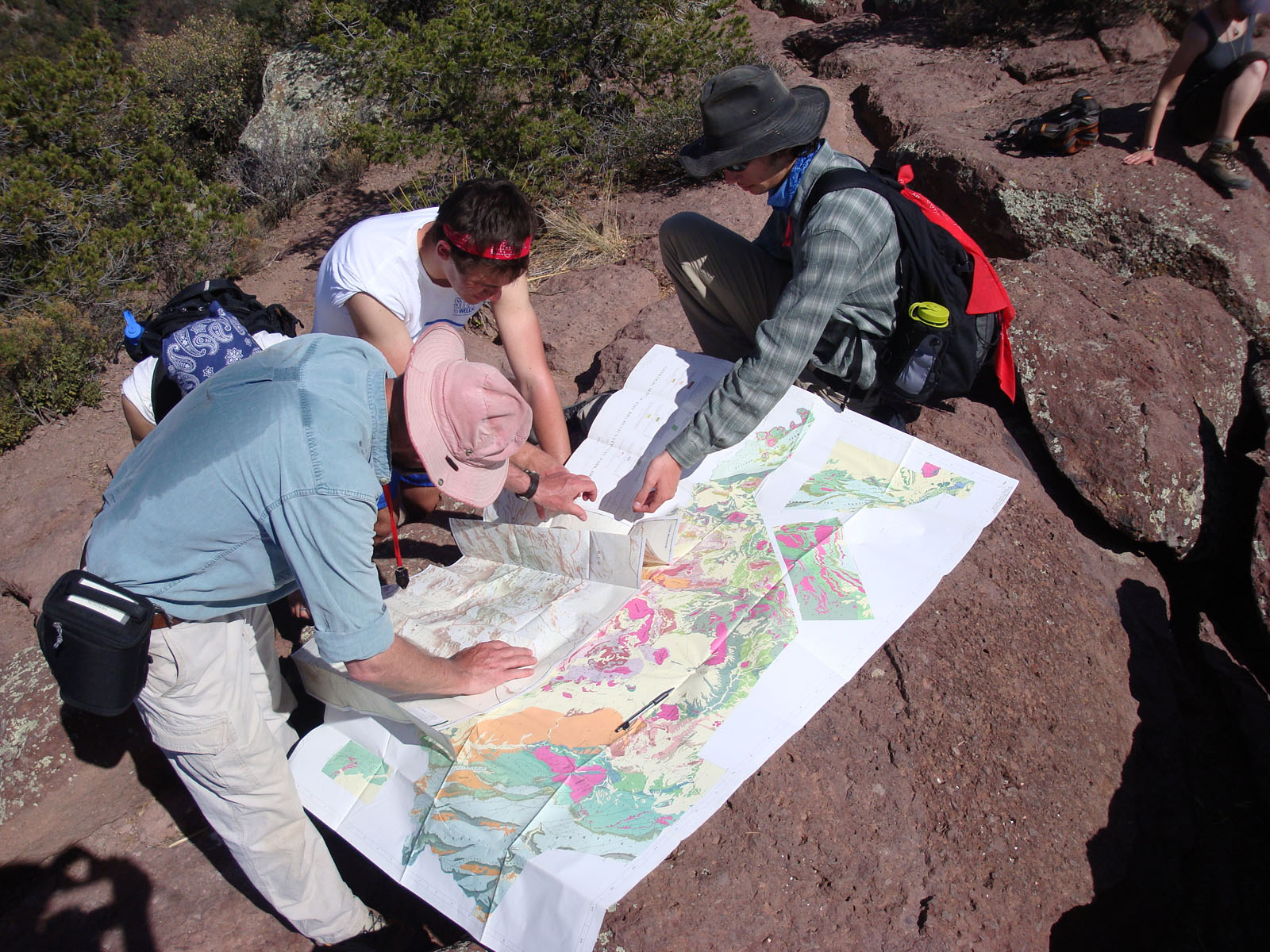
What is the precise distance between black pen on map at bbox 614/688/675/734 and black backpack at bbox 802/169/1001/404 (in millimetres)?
1249

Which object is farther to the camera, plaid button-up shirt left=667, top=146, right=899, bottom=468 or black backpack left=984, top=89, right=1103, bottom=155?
black backpack left=984, top=89, right=1103, bottom=155

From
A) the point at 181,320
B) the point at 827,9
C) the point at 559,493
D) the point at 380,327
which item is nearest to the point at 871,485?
the point at 559,493

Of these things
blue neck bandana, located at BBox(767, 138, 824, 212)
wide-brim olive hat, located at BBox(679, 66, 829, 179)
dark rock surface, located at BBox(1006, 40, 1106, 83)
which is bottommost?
dark rock surface, located at BBox(1006, 40, 1106, 83)

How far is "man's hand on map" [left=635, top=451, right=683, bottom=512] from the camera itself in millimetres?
2129

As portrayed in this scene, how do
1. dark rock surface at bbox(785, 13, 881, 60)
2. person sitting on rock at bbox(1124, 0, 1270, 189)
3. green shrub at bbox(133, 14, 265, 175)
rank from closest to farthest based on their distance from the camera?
person sitting on rock at bbox(1124, 0, 1270, 189), dark rock surface at bbox(785, 13, 881, 60), green shrub at bbox(133, 14, 265, 175)

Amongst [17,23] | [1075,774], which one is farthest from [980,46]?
[17,23]

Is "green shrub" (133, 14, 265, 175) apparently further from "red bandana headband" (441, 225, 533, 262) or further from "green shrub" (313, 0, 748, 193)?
"red bandana headband" (441, 225, 533, 262)

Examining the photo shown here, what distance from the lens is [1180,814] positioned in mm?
1946

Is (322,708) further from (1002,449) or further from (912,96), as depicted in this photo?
(912,96)

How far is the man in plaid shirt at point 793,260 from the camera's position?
2072 millimetres

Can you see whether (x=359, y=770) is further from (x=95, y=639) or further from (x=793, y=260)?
(x=793, y=260)

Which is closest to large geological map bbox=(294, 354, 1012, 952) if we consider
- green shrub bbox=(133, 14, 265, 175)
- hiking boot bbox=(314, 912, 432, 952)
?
hiking boot bbox=(314, 912, 432, 952)

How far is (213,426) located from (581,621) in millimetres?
905

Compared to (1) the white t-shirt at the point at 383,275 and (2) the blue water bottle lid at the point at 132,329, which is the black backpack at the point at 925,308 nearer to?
(1) the white t-shirt at the point at 383,275
